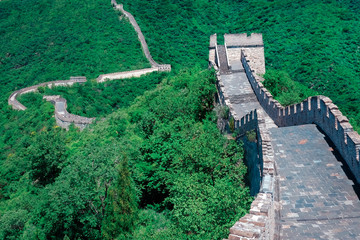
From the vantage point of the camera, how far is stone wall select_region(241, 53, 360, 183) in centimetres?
1037

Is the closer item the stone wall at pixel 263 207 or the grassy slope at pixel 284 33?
the stone wall at pixel 263 207

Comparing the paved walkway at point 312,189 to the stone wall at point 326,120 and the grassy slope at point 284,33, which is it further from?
the grassy slope at point 284,33

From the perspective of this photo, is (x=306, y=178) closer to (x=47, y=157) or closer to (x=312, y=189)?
(x=312, y=189)

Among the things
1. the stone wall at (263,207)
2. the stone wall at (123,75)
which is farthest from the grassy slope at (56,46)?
the stone wall at (263,207)

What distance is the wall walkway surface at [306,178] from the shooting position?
8.10m

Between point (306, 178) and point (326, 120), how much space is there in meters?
2.81

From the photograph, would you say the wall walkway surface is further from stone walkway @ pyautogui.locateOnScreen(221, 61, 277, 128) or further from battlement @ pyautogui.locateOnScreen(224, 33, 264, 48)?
battlement @ pyautogui.locateOnScreen(224, 33, 264, 48)

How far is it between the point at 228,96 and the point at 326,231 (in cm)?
1342

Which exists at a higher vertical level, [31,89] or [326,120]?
[326,120]

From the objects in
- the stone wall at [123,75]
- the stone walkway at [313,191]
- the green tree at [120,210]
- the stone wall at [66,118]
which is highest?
the stone walkway at [313,191]

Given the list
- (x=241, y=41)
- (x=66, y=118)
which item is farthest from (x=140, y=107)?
(x=66, y=118)

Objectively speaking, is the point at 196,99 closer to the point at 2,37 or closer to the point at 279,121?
the point at 279,121

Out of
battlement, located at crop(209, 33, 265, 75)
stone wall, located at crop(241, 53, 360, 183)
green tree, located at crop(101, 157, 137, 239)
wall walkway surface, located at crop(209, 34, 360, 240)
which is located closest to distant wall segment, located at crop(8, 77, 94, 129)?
battlement, located at crop(209, 33, 265, 75)

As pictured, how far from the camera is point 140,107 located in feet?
103
